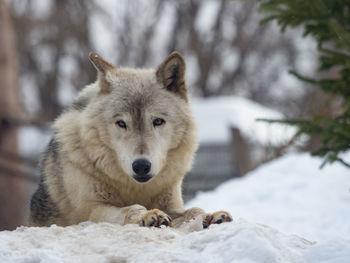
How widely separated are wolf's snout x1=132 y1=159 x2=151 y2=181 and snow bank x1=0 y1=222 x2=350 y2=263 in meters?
0.63

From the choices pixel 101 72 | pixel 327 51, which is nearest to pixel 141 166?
pixel 101 72

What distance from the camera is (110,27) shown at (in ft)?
57.8

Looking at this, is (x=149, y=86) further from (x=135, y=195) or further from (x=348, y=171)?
(x=348, y=171)

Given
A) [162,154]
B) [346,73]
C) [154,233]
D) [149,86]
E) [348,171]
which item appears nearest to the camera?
[154,233]

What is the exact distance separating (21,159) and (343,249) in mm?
10063

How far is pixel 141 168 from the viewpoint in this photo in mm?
3305

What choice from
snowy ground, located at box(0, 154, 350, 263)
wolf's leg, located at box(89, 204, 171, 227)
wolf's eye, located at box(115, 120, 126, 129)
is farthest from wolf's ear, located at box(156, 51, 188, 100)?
snowy ground, located at box(0, 154, 350, 263)

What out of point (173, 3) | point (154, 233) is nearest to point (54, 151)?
point (154, 233)

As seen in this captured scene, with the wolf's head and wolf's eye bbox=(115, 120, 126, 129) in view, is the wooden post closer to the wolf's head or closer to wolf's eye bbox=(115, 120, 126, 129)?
the wolf's head

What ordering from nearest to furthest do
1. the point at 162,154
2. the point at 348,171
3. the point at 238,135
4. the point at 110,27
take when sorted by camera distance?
1. the point at 162,154
2. the point at 348,171
3. the point at 238,135
4. the point at 110,27

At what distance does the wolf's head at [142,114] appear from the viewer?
341 cm

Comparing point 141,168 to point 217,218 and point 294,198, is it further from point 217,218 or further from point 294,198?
point 294,198

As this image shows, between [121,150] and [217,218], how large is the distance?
37.2 inches

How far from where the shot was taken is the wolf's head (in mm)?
3412
